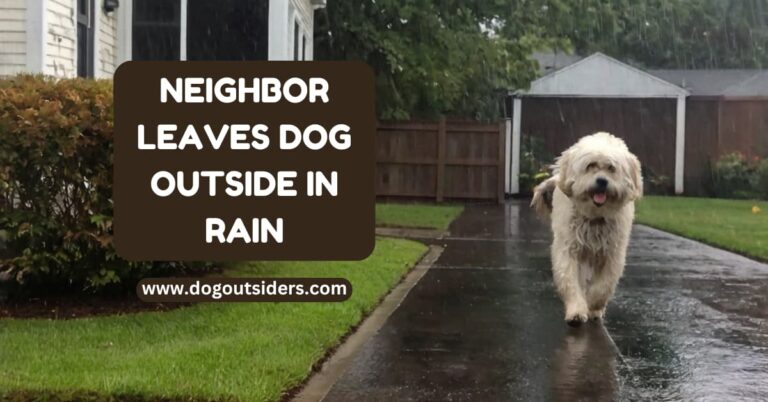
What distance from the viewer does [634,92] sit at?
26734 mm

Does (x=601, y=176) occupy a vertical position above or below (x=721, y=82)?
below

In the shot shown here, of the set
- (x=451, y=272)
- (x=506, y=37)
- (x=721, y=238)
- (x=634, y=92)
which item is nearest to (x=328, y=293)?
(x=451, y=272)

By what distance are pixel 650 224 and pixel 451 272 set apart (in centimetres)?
740

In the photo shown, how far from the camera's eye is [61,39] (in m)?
10.4

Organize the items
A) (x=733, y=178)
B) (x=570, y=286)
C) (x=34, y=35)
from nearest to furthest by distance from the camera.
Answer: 1. (x=570, y=286)
2. (x=34, y=35)
3. (x=733, y=178)

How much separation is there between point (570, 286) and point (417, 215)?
33.0ft

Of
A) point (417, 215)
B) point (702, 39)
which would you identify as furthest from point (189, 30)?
point (702, 39)

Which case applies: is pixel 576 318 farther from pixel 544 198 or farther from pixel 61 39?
pixel 61 39

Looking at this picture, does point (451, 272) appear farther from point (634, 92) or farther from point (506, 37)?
point (634, 92)

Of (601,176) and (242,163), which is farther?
(601,176)

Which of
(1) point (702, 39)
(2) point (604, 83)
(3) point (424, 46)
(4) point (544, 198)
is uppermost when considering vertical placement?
(1) point (702, 39)

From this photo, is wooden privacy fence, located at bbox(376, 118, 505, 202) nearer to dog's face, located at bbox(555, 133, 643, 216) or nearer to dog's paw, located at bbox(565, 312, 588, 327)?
dog's face, located at bbox(555, 133, 643, 216)

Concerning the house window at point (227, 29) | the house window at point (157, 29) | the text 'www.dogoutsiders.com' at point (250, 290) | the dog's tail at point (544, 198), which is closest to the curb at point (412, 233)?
the house window at point (227, 29)

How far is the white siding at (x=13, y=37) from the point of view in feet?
32.2
